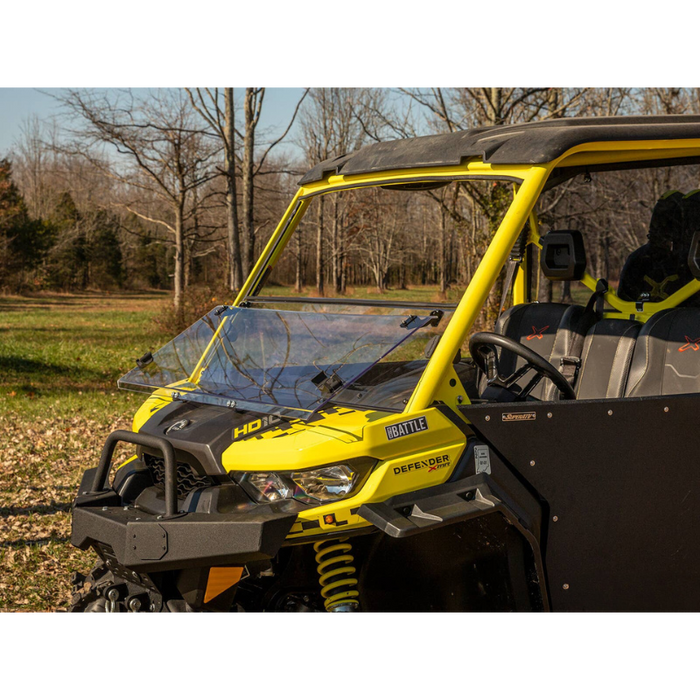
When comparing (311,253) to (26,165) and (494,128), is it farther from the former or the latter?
(494,128)

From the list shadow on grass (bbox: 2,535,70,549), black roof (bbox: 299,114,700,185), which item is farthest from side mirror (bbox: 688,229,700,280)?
shadow on grass (bbox: 2,535,70,549)

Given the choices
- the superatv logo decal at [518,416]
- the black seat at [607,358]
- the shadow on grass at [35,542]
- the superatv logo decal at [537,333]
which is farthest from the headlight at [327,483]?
the shadow on grass at [35,542]

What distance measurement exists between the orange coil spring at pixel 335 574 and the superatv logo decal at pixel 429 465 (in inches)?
12.8

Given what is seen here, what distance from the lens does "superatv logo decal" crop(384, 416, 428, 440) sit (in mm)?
2717

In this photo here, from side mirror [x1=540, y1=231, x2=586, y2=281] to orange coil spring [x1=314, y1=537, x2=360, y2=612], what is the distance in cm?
191

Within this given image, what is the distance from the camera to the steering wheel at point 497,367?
306 centimetres

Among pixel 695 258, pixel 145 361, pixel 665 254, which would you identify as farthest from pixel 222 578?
pixel 665 254

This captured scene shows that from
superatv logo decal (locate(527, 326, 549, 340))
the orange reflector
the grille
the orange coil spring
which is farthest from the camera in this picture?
superatv logo decal (locate(527, 326, 549, 340))

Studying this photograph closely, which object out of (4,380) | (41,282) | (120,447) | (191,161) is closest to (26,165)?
(41,282)

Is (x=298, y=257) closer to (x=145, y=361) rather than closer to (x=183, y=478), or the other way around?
(x=145, y=361)

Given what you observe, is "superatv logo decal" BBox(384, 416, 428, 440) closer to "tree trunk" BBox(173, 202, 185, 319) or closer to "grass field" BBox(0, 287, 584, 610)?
"grass field" BBox(0, 287, 584, 610)

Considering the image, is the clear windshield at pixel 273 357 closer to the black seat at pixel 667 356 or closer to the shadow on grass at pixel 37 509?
the black seat at pixel 667 356

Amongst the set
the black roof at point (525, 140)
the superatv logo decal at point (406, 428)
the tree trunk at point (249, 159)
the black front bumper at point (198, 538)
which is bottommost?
the black front bumper at point (198, 538)

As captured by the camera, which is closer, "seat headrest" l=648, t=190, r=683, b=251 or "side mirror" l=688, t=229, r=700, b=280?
"side mirror" l=688, t=229, r=700, b=280
